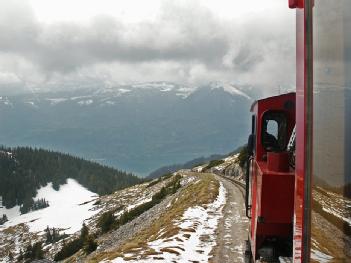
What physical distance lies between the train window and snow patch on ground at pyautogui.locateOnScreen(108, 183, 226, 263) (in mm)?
9091

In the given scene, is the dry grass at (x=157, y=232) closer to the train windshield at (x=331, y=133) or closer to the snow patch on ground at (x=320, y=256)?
the snow patch on ground at (x=320, y=256)

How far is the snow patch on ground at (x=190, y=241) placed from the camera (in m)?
18.8

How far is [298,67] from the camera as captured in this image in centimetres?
465

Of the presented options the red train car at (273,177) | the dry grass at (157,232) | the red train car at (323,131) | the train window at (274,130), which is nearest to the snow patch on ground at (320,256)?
the red train car at (323,131)

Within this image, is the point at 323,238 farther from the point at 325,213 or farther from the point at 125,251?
the point at 125,251

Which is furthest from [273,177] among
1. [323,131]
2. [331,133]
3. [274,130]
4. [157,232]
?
[157,232]

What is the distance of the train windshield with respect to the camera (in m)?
3.50

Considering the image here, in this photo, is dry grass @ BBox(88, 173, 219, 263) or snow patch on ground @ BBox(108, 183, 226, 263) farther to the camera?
dry grass @ BBox(88, 173, 219, 263)

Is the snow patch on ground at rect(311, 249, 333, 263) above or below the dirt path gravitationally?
above

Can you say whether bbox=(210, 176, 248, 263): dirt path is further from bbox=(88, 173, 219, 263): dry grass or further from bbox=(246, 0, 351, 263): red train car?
bbox=(246, 0, 351, 263): red train car

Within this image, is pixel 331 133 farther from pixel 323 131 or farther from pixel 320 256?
pixel 320 256

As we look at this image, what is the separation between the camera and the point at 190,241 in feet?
72.8

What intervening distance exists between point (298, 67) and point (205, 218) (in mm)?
25722

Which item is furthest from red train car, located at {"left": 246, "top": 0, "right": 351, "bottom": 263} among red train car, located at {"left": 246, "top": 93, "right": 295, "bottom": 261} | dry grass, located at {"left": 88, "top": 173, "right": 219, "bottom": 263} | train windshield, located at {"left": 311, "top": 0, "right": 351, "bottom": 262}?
dry grass, located at {"left": 88, "top": 173, "right": 219, "bottom": 263}
